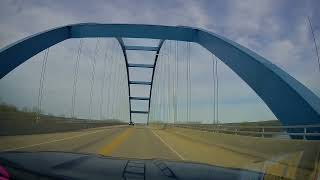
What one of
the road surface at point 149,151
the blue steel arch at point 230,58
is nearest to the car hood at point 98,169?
the road surface at point 149,151

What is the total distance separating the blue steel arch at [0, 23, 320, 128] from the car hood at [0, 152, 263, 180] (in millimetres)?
12661

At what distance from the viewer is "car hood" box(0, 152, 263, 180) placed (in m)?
4.04

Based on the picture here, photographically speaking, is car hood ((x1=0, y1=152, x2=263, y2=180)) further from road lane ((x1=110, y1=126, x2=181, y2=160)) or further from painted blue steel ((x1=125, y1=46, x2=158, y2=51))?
painted blue steel ((x1=125, y1=46, x2=158, y2=51))

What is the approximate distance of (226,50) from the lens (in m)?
29.8

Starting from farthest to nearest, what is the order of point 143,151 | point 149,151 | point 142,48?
point 142,48 → point 149,151 → point 143,151

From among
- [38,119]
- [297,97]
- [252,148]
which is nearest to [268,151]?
[252,148]

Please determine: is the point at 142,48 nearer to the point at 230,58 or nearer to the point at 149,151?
the point at 230,58

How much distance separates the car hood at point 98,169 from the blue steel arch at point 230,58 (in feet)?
41.5

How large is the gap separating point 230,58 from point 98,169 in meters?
25.6

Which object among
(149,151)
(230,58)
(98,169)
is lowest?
(149,151)

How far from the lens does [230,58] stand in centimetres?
2944

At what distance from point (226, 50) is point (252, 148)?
13.9m

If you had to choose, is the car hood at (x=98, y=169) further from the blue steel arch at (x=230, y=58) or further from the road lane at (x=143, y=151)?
the blue steel arch at (x=230, y=58)

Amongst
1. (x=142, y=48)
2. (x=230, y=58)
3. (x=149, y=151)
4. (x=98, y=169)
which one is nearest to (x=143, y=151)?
(x=149, y=151)
